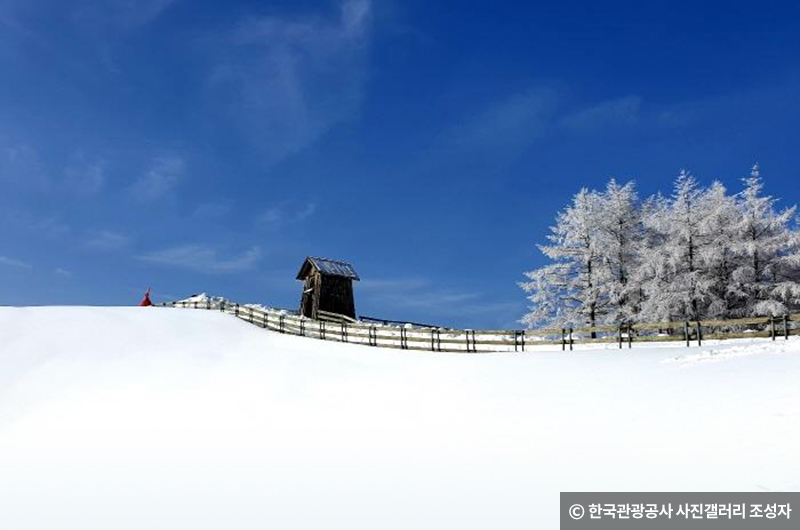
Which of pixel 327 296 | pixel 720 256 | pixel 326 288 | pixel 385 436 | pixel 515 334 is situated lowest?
pixel 385 436

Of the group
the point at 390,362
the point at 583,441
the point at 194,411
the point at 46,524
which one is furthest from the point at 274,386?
the point at 583,441

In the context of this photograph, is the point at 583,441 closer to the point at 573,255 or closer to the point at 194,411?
the point at 194,411

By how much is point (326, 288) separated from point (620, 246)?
21.3 m

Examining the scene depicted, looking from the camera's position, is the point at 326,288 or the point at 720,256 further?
the point at 326,288

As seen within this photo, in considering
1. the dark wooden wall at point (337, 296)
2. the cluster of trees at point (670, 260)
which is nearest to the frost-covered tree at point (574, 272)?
the cluster of trees at point (670, 260)

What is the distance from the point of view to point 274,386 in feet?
64.6

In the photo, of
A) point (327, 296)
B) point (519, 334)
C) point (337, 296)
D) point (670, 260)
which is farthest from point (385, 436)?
point (337, 296)

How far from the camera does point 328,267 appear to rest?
144 ft

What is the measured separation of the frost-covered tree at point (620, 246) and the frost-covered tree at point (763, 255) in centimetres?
496

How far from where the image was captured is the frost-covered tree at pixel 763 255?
26297mm

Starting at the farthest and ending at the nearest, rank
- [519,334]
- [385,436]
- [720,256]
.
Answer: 1. [720,256]
2. [519,334]
3. [385,436]

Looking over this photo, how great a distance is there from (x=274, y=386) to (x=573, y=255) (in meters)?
19.9

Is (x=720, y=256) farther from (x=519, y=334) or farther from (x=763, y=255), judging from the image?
(x=519, y=334)

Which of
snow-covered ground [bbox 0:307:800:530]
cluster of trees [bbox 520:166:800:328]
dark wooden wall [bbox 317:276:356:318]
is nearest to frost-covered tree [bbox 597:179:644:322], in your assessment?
cluster of trees [bbox 520:166:800:328]
